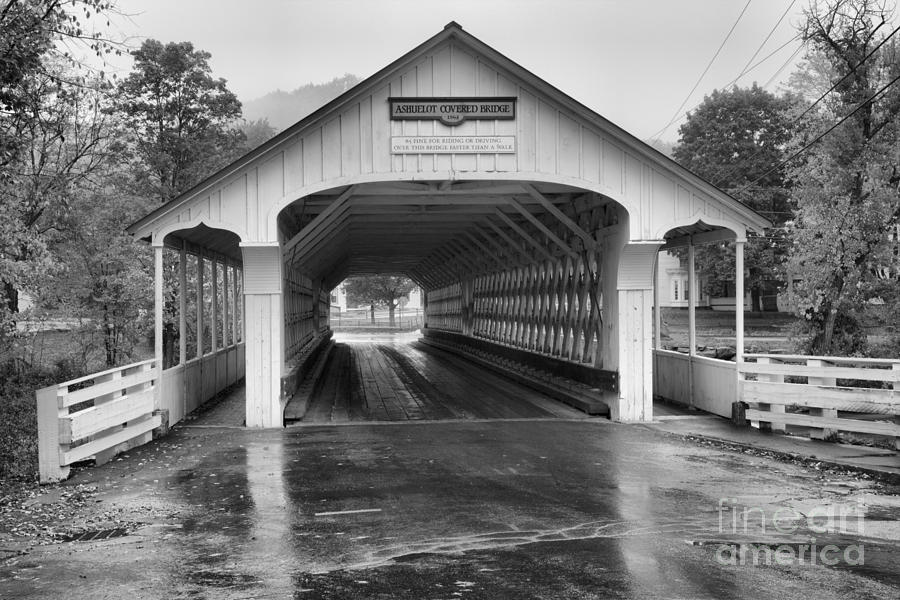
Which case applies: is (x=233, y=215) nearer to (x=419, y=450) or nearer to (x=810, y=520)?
(x=419, y=450)

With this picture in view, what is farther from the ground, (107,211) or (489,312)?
(107,211)

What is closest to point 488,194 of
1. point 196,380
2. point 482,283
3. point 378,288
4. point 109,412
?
point 196,380

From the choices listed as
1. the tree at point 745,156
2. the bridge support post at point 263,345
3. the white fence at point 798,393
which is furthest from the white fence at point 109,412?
the tree at point 745,156

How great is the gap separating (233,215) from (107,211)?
8855 millimetres

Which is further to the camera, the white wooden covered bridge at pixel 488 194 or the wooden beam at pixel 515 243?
the wooden beam at pixel 515 243

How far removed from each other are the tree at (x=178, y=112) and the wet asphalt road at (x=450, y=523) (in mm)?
17045

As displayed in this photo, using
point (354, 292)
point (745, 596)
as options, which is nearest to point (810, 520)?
point (745, 596)

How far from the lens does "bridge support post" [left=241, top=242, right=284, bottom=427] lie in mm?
10359

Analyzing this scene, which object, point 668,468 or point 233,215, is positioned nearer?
point 668,468

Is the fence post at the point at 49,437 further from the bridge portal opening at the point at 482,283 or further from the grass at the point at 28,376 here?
the bridge portal opening at the point at 482,283

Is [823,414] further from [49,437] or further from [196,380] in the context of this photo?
[196,380]

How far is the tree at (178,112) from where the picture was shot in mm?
24578

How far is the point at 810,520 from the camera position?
5.89 m

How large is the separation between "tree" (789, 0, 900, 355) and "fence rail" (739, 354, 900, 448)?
690 cm
